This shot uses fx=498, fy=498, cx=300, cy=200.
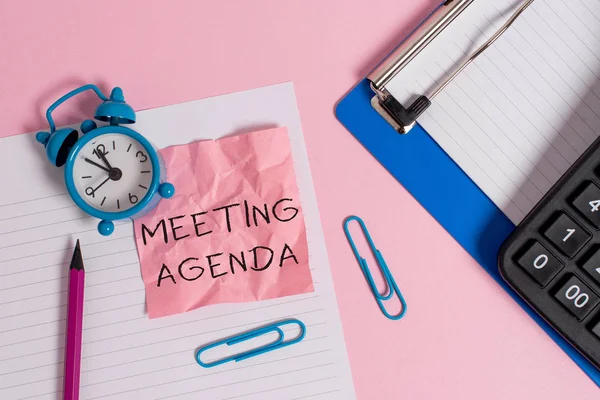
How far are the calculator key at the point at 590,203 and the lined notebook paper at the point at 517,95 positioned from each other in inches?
1.8

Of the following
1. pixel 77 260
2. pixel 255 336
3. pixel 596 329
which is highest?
pixel 77 260

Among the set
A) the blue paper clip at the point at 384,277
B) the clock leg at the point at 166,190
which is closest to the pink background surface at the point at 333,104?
the blue paper clip at the point at 384,277

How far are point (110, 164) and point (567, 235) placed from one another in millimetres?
488

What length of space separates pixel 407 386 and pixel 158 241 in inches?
12.8

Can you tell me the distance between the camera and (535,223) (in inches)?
20.6

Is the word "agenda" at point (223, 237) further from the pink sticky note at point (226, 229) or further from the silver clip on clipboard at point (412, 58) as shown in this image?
the silver clip on clipboard at point (412, 58)

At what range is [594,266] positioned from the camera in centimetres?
51

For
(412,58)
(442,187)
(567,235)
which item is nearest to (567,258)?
Answer: (567,235)

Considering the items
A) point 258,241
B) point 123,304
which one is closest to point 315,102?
point 258,241

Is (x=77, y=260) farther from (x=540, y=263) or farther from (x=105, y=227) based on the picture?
(x=540, y=263)

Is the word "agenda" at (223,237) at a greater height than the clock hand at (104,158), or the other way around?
the clock hand at (104,158)

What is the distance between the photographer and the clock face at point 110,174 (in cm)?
54

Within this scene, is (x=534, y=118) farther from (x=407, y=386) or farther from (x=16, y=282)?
(x=16, y=282)

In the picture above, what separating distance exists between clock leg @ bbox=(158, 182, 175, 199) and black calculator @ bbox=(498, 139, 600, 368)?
0.36 m
